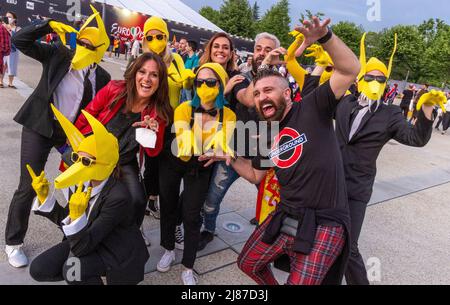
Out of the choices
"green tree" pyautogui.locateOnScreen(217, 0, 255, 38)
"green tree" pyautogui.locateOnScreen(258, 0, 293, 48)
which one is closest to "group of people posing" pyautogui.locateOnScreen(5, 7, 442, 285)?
"green tree" pyautogui.locateOnScreen(217, 0, 255, 38)

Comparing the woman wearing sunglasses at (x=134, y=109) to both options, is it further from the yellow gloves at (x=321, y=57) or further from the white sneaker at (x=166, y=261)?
the yellow gloves at (x=321, y=57)

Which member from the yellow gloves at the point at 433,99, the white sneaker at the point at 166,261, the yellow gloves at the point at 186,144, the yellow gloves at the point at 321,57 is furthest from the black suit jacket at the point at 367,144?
the white sneaker at the point at 166,261

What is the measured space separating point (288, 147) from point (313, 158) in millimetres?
174

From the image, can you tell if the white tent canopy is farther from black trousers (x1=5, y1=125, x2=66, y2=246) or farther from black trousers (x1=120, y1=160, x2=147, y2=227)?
black trousers (x1=120, y1=160, x2=147, y2=227)

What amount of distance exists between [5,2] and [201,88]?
865 inches

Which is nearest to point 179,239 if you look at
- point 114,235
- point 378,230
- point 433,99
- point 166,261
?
point 166,261

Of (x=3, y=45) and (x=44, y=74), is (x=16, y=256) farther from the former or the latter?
(x=3, y=45)

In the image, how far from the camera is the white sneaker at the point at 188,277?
268 centimetres

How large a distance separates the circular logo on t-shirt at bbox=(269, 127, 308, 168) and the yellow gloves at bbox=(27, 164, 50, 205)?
4.81ft

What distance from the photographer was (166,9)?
24672 millimetres

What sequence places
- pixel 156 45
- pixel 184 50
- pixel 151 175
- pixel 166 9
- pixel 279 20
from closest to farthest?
pixel 156 45, pixel 151 175, pixel 184 50, pixel 166 9, pixel 279 20
